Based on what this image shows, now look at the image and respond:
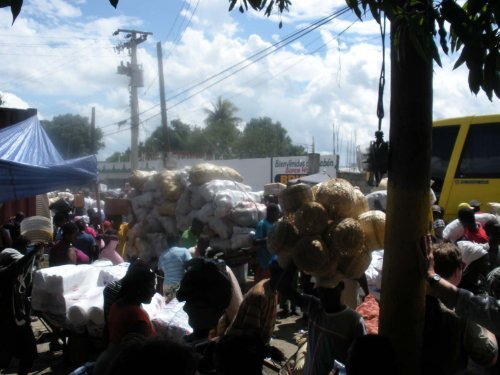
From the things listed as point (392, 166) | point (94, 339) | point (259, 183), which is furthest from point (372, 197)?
point (259, 183)

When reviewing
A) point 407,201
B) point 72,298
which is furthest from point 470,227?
point 72,298

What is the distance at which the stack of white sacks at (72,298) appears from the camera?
5360 mm

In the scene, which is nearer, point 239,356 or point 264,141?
point 239,356

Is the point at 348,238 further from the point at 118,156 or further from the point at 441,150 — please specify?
the point at 118,156

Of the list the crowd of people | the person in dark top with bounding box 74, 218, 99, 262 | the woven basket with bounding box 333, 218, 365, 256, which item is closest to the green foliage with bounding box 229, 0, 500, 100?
the crowd of people

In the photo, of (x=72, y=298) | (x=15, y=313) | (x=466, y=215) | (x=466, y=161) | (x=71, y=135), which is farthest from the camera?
(x=71, y=135)

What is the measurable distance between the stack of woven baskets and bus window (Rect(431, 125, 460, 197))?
185 inches

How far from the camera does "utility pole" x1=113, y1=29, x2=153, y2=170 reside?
109 ft

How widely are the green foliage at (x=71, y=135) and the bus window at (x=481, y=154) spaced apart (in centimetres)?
5401

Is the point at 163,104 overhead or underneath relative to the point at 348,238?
overhead

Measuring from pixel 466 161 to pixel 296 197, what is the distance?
196 inches

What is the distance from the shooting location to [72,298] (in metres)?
5.47

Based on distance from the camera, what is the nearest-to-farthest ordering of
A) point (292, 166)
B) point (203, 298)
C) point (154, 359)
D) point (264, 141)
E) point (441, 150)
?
1. point (154, 359)
2. point (203, 298)
3. point (441, 150)
4. point (292, 166)
5. point (264, 141)

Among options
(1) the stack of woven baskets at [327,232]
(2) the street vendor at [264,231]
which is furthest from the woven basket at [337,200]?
(2) the street vendor at [264,231]
